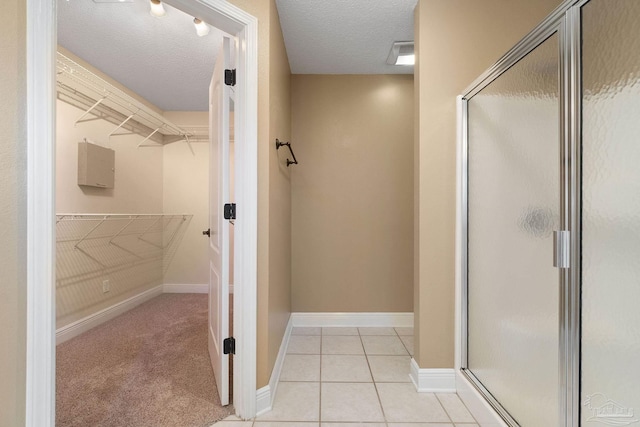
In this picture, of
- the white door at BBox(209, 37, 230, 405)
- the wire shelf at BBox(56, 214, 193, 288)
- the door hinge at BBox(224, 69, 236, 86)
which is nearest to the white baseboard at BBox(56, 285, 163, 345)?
the wire shelf at BBox(56, 214, 193, 288)

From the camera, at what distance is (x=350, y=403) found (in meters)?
1.50

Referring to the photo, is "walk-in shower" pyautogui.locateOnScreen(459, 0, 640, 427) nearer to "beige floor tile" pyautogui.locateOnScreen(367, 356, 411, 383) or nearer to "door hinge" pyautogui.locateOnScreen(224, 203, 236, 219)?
"beige floor tile" pyautogui.locateOnScreen(367, 356, 411, 383)

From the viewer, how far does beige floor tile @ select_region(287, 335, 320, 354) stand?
210 cm

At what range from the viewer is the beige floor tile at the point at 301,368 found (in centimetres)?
175

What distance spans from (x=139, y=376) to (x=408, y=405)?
168 cm

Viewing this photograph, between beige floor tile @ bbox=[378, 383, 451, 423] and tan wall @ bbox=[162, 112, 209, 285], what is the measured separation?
8.93ft

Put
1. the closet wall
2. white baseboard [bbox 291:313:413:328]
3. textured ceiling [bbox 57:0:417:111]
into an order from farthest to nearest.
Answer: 1. white baseboard [bbox 291:313:413:328]
2. the closet wall
3. textured ceiling [bbox 57:0:417:111]

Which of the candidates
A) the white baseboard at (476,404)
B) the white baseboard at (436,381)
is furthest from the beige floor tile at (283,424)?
the white baseboard at (476,404)

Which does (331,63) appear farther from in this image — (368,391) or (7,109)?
(368,391)

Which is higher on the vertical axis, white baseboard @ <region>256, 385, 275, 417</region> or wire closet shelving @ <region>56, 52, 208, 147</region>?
wire closet shelving @ <region>56, 52, 208, 147</region>

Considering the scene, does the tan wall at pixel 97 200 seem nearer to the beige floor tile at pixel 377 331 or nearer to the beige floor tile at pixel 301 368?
the beige floor tile at pixel 301 368

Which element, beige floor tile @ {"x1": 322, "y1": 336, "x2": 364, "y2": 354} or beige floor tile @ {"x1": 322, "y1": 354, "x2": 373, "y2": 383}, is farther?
beige floor tile @ {"x1": 322, "y1": 336, "x2": 364, "y2": 354}

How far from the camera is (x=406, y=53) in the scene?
7.06 ft

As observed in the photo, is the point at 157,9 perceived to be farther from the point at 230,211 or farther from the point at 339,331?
the point at 339,331
